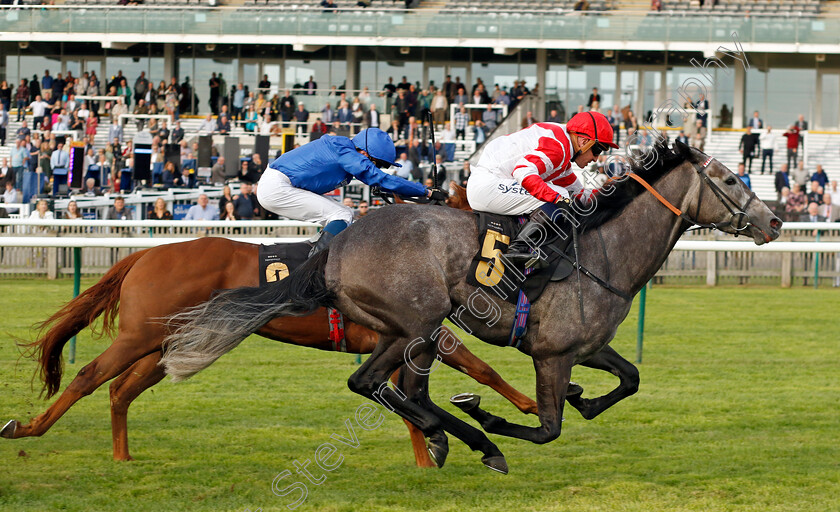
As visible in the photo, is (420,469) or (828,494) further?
(420,469)

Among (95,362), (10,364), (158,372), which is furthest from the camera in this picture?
(10,364)

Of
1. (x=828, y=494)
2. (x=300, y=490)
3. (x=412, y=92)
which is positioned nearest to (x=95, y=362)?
(x=300, y=490)

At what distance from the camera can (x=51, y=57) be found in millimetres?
25859

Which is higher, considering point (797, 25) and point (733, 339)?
point (797, 25)

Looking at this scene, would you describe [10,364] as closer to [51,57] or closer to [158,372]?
[158,372]

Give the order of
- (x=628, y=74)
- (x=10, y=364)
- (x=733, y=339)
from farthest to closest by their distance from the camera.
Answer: (x=628, y=74), (x=733, y=339), (x=10, y=364)

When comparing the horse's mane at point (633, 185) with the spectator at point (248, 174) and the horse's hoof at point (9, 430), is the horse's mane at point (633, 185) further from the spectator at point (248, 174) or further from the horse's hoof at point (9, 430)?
the spectator at point (248, 174)

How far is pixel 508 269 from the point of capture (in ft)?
13.6

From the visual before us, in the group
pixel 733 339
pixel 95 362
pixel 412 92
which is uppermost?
pixel 412 92

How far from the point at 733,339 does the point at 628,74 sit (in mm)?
16678

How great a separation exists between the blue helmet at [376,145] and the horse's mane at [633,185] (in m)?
1.01

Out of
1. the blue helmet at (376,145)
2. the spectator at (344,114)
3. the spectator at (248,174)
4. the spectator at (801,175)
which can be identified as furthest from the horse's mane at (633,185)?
the spectator at (344,114)

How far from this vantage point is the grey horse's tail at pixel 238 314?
4.28 m

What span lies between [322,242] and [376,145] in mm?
538
